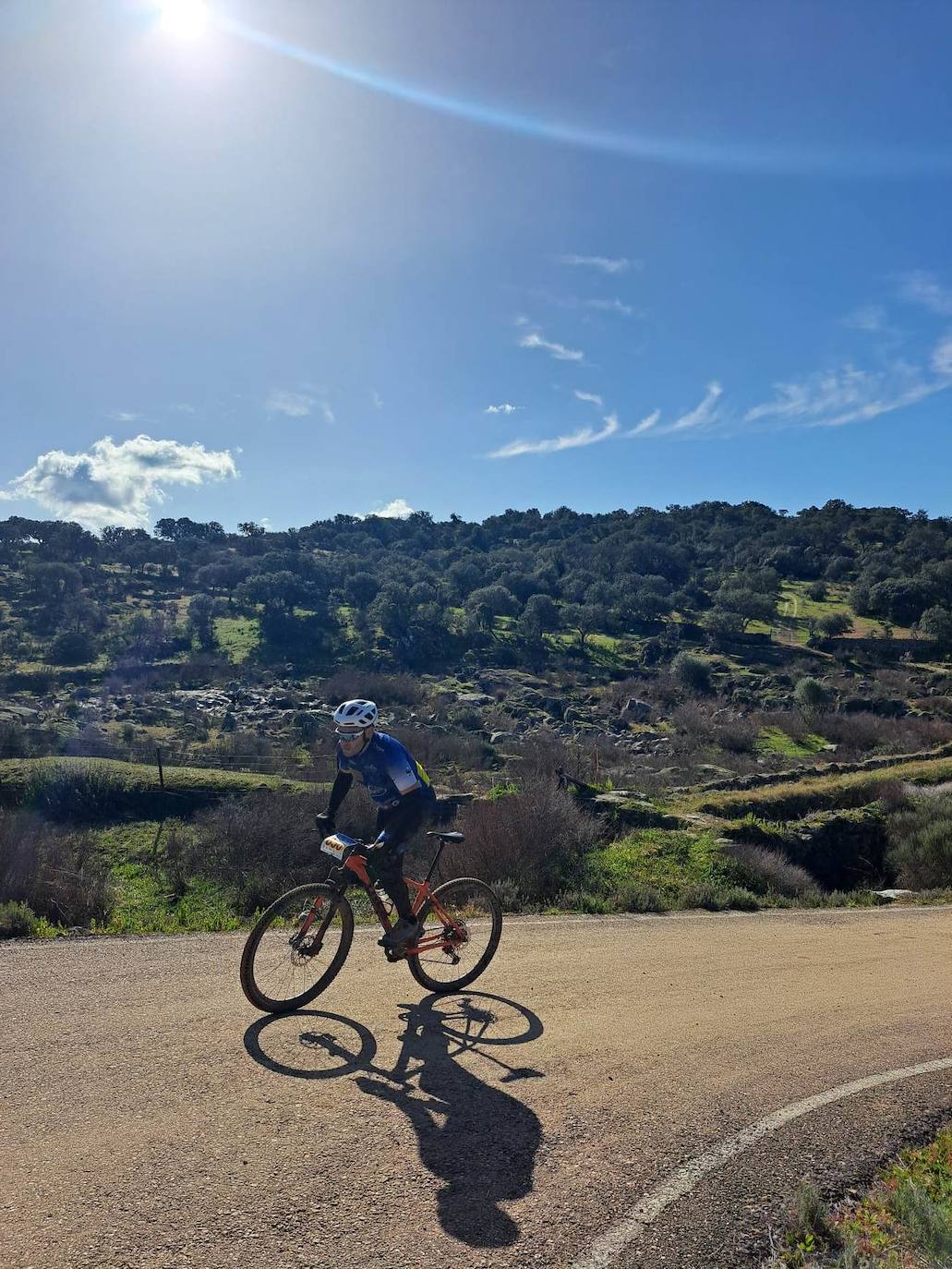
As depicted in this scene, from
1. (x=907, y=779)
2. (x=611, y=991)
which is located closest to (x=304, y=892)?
(x=611, y=991)

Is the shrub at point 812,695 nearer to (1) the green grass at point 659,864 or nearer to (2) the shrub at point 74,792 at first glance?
(1) the green grass at point 659,864

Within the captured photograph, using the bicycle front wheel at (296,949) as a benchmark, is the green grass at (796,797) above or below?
below

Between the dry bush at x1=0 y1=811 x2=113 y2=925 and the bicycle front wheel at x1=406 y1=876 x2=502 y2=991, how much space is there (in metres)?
5.43

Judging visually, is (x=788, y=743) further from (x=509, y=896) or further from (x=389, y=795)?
(x=389, y=795)

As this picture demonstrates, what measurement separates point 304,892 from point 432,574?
98942mm

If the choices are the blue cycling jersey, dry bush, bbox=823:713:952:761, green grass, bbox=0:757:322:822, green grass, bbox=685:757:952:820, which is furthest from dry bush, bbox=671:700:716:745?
the blue cycling jersey

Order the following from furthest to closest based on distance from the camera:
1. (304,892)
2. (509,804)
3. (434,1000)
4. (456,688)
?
1. (456,688)
2. (509,804)
3. (434,1000)
4. (304,892)

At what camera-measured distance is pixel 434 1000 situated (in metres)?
5.70

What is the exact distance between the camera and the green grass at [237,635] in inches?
2487

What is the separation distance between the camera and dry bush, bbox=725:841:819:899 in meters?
12.6

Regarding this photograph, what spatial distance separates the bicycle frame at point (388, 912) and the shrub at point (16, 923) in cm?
423

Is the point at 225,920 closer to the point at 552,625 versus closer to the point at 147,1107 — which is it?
the point at 147,1107

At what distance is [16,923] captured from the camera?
303 inches

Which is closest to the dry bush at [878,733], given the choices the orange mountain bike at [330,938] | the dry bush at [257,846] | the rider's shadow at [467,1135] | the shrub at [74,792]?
the dry bush at [257,846]
